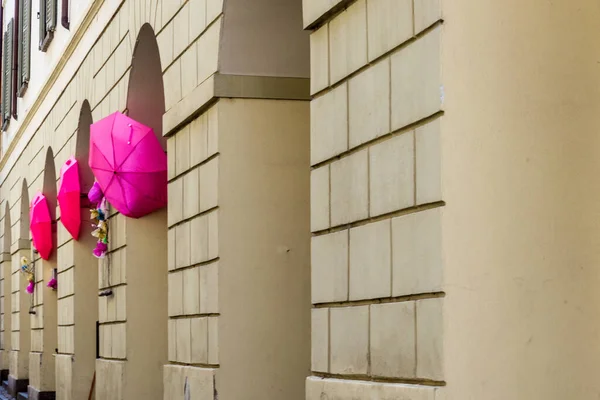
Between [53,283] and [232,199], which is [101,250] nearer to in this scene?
[232,199]

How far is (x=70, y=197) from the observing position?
15898 mm

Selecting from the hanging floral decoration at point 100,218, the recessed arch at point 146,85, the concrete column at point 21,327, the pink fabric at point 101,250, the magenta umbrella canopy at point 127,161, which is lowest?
the concrete column at point 21,327

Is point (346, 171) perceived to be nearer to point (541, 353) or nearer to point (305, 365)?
point (541, 353)

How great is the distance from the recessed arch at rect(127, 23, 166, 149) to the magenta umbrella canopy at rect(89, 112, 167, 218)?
26.1 inches

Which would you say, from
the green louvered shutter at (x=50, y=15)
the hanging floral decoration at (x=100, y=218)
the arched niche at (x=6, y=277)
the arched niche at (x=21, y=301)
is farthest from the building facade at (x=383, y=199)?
the arched niche at (x=6, y=277)

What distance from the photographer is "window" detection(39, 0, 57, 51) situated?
1880 centimetres

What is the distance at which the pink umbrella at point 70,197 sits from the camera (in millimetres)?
15727

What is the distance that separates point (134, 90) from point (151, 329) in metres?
2.41

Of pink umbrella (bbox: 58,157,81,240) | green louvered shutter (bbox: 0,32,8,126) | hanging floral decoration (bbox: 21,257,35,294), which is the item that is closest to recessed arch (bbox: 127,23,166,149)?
pink umbrella (bbox: 58,157,81,240)

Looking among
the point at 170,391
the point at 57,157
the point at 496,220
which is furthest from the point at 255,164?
the point at 57,157

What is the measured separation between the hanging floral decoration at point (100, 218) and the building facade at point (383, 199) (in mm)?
3114

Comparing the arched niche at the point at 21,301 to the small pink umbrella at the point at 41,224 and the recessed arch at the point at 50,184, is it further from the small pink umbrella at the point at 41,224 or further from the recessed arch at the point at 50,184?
the small pink umbrella at the point at 41,224

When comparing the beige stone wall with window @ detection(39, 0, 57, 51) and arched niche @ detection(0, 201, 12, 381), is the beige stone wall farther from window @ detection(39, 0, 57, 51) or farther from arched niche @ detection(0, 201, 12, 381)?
arched niche @ detection(0, 201, 12, 381)

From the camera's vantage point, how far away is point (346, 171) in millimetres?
6367
